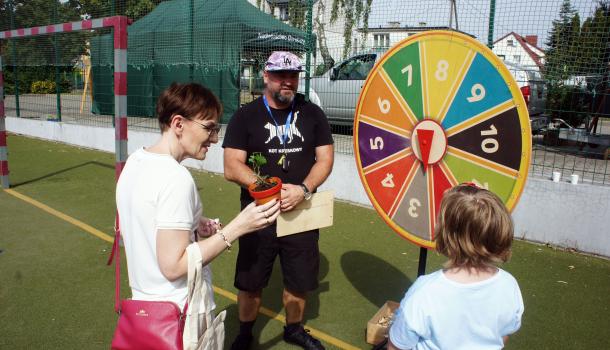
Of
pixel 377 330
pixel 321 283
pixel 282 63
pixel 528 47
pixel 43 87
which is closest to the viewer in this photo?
pixel 282 63


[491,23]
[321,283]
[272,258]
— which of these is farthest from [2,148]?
[491,23]

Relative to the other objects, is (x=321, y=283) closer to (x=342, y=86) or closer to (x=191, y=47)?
(x=342, y=86)

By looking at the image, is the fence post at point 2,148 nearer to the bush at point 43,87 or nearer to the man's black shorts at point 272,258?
the man's black shorts at point 272,258

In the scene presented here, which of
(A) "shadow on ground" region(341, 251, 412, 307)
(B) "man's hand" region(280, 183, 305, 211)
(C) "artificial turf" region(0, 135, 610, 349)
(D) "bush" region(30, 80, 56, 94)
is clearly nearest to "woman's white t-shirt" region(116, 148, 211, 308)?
(B) "man's hand" region(280, 183, 305, 211)

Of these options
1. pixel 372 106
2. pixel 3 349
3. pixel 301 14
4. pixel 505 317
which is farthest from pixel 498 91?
pixel 301 14

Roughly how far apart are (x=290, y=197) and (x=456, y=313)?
1112 mm

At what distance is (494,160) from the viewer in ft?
7.68

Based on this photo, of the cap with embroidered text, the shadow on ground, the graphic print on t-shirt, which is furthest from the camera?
the shadow on ground

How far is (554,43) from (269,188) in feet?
15.1

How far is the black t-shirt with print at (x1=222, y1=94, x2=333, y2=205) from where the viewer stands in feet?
9.78

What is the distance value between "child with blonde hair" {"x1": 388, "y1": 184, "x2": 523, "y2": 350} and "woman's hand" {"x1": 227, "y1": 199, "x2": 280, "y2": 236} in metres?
0.61

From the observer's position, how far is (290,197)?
2488 mm

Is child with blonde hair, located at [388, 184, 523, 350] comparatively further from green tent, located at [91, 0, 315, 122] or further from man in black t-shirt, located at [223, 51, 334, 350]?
green tent, located at [91, 0, 315, 122]

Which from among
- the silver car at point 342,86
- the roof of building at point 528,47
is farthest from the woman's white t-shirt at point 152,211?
the silver car at point 342,86
